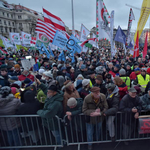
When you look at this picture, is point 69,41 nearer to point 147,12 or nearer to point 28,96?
point 147,12

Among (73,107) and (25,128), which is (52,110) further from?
(25,128)

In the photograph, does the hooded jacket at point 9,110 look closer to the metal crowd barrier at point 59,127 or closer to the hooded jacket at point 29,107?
the metal crowd barrier at point 59,127

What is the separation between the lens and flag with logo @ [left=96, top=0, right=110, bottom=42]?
610 centimetres

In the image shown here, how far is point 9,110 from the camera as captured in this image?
288 centimetres

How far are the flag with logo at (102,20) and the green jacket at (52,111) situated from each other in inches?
192

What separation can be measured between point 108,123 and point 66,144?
1.32m

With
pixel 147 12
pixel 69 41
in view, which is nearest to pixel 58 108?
pixel 69 41

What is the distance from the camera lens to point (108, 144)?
3.19 m

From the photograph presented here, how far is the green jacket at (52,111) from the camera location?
270 centimetres

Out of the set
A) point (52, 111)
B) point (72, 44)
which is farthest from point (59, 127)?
point (72, 44)

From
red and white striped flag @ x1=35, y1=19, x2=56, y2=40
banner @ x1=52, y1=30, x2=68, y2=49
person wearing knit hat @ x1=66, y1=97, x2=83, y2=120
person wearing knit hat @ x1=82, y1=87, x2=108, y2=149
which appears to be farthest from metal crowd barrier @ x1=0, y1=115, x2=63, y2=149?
red and white striped flag @ x1=35, y1=19, x2=56, y2=40

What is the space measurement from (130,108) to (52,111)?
6.37ft

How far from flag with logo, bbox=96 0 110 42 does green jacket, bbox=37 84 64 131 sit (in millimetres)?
4882

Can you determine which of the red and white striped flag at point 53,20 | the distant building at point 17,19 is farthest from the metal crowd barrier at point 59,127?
the distant building at point 17,19
